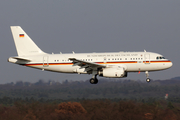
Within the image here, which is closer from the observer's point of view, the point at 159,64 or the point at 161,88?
the point at 159,64

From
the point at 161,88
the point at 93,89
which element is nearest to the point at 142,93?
the point at 161,88

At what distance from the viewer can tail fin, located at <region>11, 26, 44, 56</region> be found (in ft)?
164

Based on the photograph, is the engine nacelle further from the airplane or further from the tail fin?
the tail fin

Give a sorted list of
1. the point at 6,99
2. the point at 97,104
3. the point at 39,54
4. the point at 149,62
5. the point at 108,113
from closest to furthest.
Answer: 1. the point at 149,62
2. the point at 39,54
3. the point at 108,113
4. the point at 97,104
5. the point at 6,99

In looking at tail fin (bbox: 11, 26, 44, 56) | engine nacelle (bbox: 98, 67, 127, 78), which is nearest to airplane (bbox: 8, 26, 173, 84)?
engine nacelle (bbox: 98, 67, 127, 78)

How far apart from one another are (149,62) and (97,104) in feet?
98.1

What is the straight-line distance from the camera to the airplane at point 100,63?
44.8 m

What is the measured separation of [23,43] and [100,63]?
1327cm

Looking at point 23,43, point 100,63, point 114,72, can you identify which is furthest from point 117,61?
point 23,43

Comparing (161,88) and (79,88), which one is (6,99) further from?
(161,88)

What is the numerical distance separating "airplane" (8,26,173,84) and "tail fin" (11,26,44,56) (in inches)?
36.8

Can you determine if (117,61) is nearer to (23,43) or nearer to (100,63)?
(100,63)

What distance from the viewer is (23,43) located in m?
50.8

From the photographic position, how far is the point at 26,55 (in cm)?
4975
